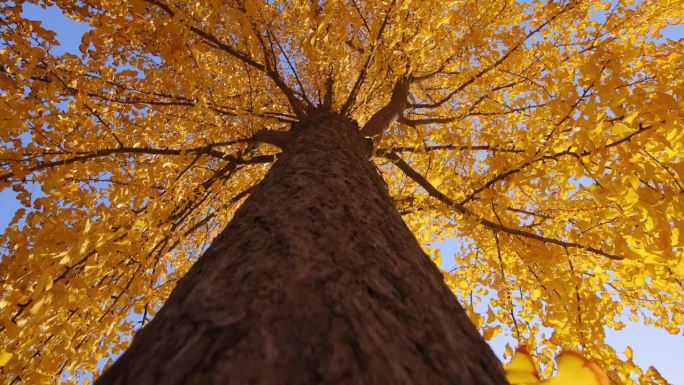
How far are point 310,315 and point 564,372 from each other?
0.51 m

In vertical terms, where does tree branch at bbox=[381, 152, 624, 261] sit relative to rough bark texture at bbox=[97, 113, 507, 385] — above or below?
above

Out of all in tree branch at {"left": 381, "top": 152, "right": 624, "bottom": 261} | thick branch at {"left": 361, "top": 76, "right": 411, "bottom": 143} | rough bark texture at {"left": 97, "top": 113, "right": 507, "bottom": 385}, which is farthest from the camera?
thick branch at {"left": 361, "top": 76, "right": 411, "bottom": 143}

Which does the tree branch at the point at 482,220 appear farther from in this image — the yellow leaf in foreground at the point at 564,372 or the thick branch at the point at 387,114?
the yellow leaf in foreground at the point at 564,372

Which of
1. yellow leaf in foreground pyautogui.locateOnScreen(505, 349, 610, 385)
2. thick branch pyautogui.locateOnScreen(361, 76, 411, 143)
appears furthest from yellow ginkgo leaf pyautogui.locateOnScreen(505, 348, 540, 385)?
thick branch pyautogui.locateOnScreen(361, 76, 411, 143)

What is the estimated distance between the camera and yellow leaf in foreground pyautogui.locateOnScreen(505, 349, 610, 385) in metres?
0.65

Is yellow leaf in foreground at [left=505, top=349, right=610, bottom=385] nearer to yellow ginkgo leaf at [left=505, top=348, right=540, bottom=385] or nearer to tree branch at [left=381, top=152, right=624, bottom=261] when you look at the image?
yellow ginkgo leaf at [left=505, top=348, right=540, bottom=385]

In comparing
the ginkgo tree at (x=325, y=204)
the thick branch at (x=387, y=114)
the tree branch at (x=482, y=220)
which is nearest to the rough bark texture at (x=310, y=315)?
the ginkgo tree at (x=325, y=204)

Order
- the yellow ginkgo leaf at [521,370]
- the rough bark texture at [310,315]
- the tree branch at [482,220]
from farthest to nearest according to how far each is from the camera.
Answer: the tree branch at [482,220] → the yellow ginkgo leaf at [521,370] → the rough bark texture at [310,315]

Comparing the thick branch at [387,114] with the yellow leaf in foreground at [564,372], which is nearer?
the yellow leaf in foreground at [564,372]

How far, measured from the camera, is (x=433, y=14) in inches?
144

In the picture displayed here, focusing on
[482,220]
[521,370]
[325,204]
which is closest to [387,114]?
[482,220]

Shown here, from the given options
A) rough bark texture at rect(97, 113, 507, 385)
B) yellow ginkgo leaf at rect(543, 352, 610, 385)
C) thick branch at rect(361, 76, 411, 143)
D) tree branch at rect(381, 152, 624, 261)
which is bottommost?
yellow ginkgo leaf at rect(543, 352, 610, 385)

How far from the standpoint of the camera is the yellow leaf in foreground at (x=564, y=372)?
0.65 meters

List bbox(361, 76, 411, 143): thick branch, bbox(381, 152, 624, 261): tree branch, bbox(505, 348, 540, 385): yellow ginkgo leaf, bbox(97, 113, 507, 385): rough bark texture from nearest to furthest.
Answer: bbox(97, 113, 507, 385): rough bark texture
bbox(505, 348, 540, 385): yellow ginkgo leaf
bbox(381, 152, 624, 261): tree branch
bbox(361, 76, 411, 143): thick branch
